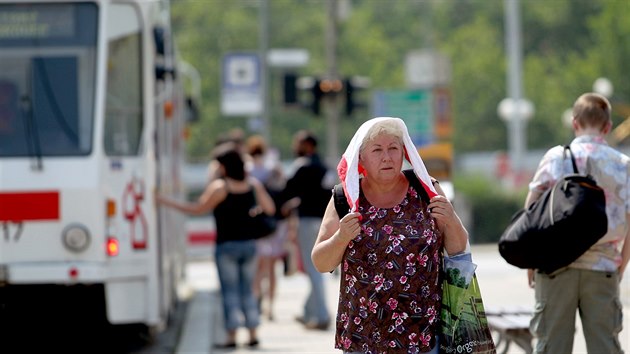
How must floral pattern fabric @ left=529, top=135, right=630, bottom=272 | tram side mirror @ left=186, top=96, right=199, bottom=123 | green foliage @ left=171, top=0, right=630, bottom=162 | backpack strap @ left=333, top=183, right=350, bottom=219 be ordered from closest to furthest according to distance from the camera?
backpack strap @ left=333, top=183, right=350, bottom=219 < floral pattern fabric @ left=529, top=135, right=630, bottom=272 < tram side mirror @ left=186, top=96, right=199, bottom=123 < green foliage @ left=171, top=0, right=630, bottom=162

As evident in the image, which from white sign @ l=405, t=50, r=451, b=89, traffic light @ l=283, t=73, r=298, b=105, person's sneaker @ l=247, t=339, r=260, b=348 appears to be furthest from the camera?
traffic light @ l=283, t=73, r=298, b=105

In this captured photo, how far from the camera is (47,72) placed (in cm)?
1108

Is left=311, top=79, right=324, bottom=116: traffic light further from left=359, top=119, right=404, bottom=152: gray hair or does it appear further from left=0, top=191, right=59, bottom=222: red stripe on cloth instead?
left=359, top=119, right=404, bottom=152: gray hair

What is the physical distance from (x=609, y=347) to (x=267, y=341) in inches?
222

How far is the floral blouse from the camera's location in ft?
19.5

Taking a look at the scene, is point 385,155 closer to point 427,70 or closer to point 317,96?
point 427,70

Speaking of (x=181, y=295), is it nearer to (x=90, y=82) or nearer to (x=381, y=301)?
(x=90, y=82)

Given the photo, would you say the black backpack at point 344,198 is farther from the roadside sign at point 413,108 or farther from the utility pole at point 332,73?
the utility pole at point 332,73

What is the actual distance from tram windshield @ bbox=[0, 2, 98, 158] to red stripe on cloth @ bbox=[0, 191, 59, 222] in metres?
0.48

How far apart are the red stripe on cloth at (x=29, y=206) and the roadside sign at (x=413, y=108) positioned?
25.9 ft

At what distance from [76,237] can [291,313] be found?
17.0 ft

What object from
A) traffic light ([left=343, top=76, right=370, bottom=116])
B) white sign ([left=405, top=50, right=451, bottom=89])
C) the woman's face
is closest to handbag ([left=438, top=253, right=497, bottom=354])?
the woman's face

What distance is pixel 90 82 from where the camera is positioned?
11.1 m

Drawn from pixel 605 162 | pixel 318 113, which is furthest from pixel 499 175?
pixel 605 162
